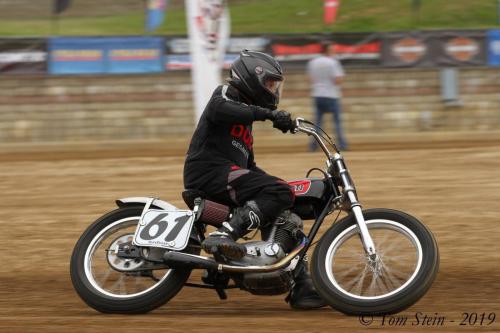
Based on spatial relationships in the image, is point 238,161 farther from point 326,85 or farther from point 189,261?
point 326,85

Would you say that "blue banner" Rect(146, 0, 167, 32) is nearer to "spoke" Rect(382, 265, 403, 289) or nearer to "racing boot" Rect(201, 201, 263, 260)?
"racing boot" Rect(201, 201, 263, 260)

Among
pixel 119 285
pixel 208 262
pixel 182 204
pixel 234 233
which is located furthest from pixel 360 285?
pixel 182 204

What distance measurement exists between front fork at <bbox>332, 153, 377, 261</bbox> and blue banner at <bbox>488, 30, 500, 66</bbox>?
16.0 m

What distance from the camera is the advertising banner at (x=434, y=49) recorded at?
21234 millimetres

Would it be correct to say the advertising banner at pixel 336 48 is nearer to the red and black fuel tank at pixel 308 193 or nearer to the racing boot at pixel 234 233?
the red and black fuel tank at pixel 308 193

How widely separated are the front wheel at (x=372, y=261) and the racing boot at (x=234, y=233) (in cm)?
49

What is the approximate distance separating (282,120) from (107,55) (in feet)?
52.4

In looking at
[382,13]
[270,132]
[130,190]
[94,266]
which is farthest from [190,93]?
[94,266]

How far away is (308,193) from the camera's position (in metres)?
6.44

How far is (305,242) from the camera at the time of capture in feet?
21.0

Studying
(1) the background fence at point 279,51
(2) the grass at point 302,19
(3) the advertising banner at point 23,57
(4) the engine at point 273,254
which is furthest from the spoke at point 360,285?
(2) the grass at point 302,19

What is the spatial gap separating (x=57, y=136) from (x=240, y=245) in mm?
16168

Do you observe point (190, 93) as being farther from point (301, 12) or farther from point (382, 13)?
point (382, 13)

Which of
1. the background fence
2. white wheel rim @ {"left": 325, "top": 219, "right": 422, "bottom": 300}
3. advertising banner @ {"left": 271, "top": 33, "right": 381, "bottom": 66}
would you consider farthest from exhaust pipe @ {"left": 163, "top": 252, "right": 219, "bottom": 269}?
advertising banner @ {"left": 271, "top": 33, "right": 381, "bottom": 66}
